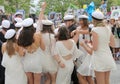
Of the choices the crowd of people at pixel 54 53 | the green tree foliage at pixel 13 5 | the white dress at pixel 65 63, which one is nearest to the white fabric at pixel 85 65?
the crowd of people at pixel 54 53

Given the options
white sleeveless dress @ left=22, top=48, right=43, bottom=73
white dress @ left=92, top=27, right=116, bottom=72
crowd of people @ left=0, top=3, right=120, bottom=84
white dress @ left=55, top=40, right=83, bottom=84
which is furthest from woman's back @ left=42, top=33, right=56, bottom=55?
white dress @ left=92, top=27, right=116, bottom=72

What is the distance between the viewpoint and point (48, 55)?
734cm

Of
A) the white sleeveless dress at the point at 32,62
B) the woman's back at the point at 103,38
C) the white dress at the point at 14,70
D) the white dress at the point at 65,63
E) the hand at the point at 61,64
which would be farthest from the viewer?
the white dress at the point at 65,63

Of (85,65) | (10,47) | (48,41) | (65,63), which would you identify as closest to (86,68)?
(85,65)

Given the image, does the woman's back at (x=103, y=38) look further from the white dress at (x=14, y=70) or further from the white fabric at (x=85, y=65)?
the white dress at (x=14, y=70)

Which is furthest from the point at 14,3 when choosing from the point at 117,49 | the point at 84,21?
the point at 84,21

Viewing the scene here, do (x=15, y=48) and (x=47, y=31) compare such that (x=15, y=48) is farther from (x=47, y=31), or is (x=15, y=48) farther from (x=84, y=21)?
(x=84, y=21)

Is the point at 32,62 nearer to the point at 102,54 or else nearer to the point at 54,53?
the point at 54,53

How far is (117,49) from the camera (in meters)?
16.4

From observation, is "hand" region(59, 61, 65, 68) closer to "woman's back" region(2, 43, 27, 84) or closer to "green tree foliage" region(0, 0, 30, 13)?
"woman's back" region(2, 43, 27, 84)

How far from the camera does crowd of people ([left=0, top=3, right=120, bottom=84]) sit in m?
6.85

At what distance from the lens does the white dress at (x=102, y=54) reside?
6801 mm

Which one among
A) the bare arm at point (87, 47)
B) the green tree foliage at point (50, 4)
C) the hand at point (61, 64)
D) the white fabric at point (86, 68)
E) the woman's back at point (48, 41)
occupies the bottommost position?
the green tree foliage at point (50, 4)

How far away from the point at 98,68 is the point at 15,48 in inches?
63.7
